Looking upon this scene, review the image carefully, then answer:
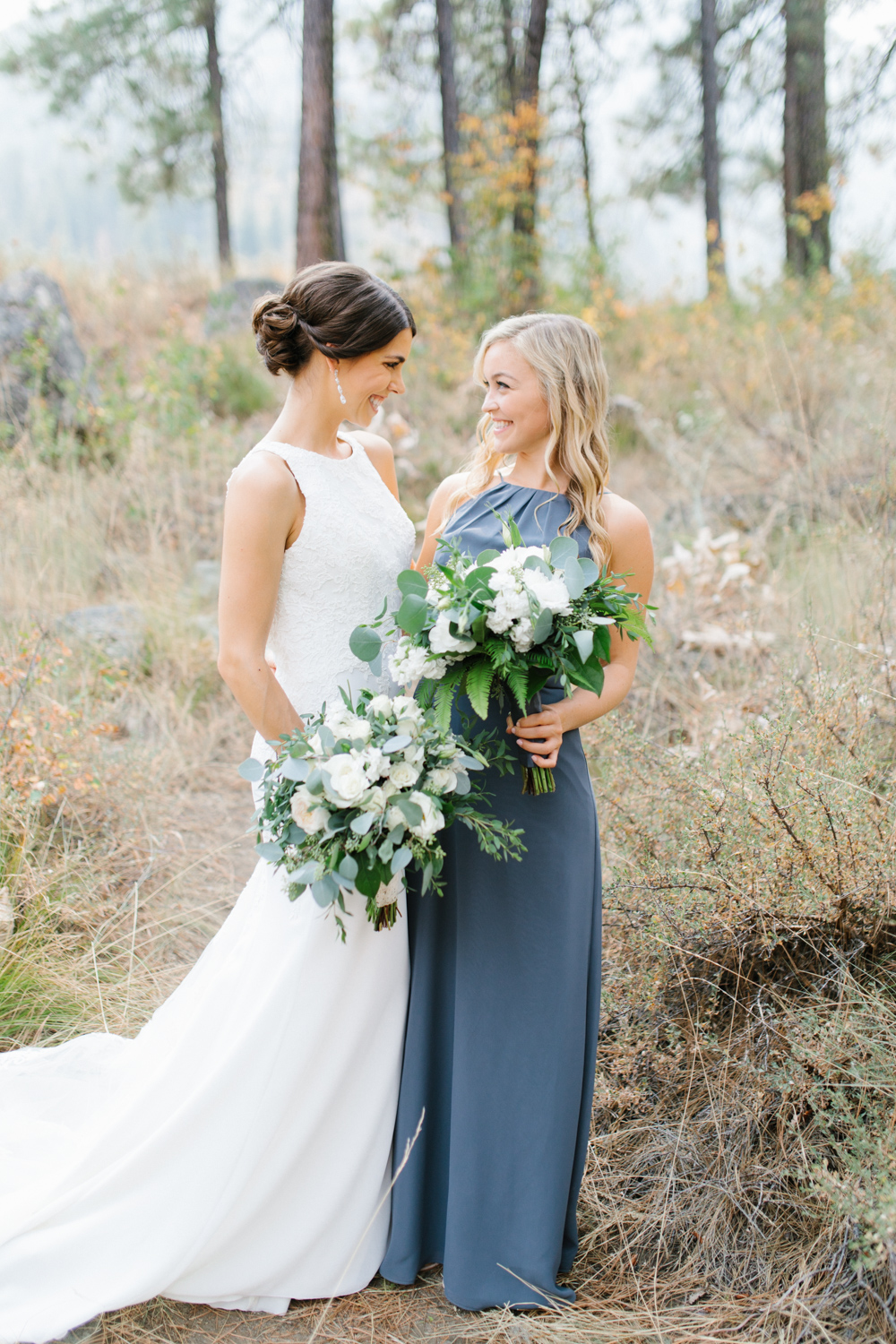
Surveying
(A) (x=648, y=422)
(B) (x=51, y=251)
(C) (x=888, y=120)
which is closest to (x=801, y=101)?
(C) (x=888, y=120)

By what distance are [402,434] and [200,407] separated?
2075mm

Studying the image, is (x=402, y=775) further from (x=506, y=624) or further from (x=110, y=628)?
(x=110, y=628)

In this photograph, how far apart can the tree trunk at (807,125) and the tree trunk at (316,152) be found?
18.7 ft

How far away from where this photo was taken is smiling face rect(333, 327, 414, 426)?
2264 millimetres

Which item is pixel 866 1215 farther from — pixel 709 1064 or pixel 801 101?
pixel 801 101

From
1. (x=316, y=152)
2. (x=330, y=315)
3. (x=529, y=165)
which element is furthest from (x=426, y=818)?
(x=529, y=165)

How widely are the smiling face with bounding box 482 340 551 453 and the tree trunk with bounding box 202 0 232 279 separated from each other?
12540 millimetres

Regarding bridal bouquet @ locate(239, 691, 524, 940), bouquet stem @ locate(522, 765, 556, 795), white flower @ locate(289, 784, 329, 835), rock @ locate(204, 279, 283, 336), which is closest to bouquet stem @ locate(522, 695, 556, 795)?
bouquet stem @ locate(522, 765, 556, 795)

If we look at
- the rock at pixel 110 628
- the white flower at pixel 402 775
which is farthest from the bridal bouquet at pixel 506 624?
the rock at pixel 110 628

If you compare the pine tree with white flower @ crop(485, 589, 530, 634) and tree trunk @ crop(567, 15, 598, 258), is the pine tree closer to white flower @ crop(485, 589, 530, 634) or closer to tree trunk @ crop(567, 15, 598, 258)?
tree trunk @ crop(567, 15, 598, 258)

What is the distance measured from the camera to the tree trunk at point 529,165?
10508mm

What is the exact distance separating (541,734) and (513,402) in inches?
32.4

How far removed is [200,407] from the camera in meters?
8.73

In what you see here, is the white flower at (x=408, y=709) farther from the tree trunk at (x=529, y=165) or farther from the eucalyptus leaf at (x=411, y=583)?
the tree trunk at (x=529, y=165)
